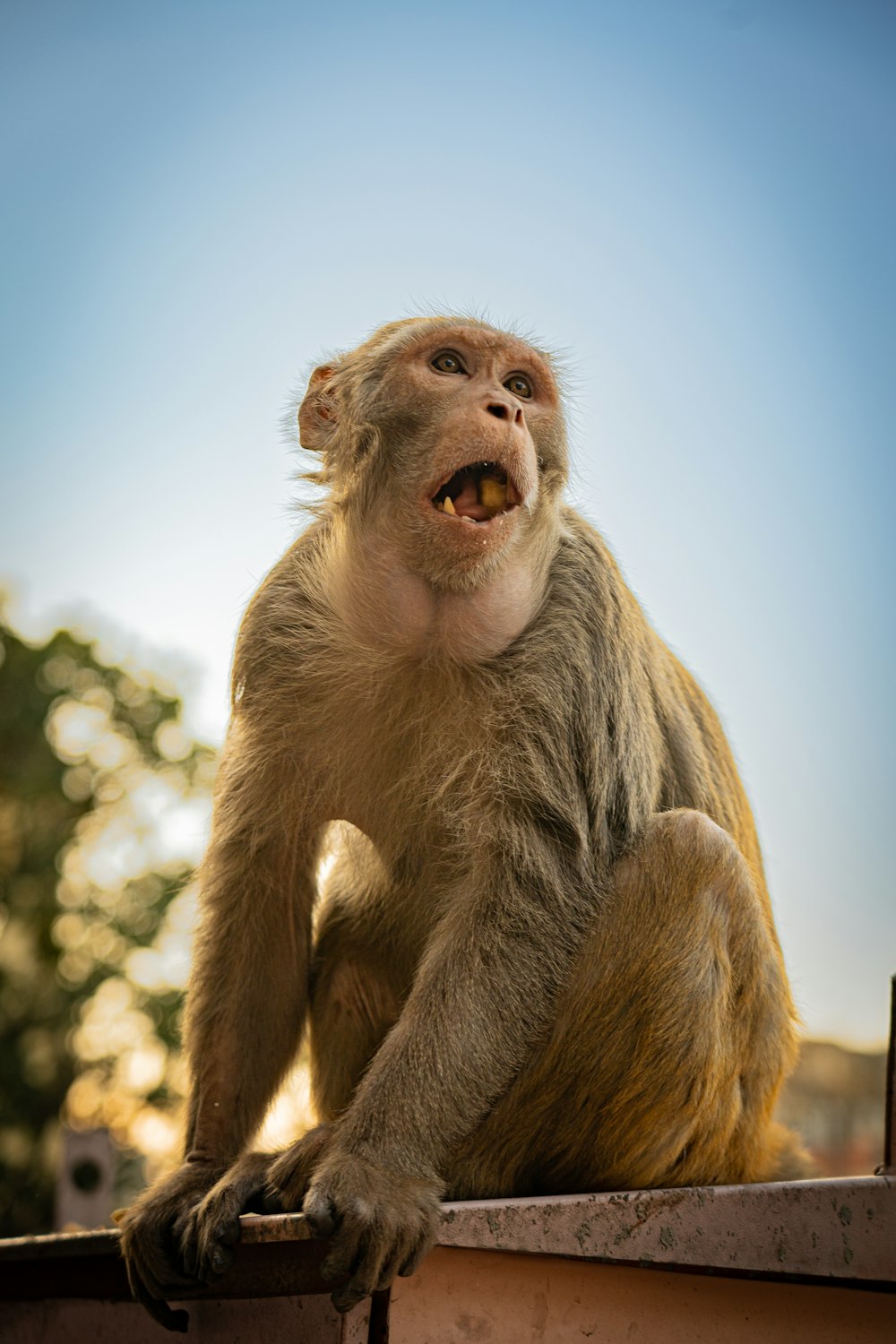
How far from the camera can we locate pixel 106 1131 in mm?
6727

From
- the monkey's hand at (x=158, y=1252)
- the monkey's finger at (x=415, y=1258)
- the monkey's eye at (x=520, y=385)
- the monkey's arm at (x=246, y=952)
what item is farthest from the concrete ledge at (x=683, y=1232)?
the monkey's eye at (x=520, y=385)

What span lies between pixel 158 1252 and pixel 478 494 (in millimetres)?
2242

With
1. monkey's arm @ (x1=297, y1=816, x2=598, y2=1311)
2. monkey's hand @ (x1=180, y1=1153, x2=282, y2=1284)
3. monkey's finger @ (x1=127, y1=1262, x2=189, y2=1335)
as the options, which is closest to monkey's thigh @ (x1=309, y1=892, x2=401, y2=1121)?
monkey's hand @ (x1=180, y1=1153, x2=282, y2=1284)

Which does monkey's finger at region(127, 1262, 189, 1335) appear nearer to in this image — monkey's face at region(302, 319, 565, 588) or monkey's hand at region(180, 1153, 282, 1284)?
monkey's hand at region(180, 1153, 282, 1284)

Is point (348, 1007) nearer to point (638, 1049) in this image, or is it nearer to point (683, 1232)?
point (638, 1049)

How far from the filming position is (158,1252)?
330cm

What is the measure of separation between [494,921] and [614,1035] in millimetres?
434

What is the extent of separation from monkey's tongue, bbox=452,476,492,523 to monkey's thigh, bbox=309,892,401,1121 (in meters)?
1.31

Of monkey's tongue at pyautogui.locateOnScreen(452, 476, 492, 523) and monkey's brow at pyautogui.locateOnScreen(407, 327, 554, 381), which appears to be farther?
monkey's brow at pyautogui.locateOnScreen(407, 327, 554, 381)

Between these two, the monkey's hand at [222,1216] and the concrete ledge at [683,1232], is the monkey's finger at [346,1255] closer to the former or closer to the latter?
the concrete ledge at [683,1232]

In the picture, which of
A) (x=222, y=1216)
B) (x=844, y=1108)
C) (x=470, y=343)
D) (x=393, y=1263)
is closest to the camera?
(x=393, y=1263)

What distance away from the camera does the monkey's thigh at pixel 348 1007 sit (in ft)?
12.9

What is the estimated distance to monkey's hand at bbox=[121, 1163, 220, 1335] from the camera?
328cm

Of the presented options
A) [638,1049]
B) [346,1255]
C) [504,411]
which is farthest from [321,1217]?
[504,411]
